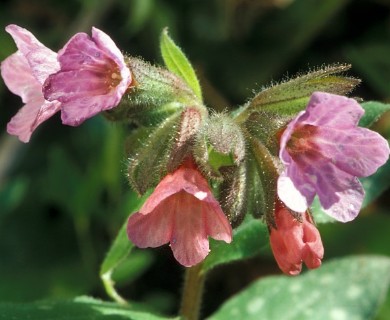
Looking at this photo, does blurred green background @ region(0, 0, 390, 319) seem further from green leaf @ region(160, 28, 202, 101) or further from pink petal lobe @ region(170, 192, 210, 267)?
pink petal lobe @ region(170, 192, 210, 267)

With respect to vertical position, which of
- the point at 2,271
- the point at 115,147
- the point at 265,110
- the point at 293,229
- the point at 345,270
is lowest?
the point at 345,270

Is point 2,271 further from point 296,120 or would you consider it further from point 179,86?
point 296,120

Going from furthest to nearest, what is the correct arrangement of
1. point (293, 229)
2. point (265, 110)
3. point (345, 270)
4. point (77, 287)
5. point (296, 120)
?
point (77, 287) → point (345, 270) → point (265, 110) → point (293, 229) → point (296, 120)

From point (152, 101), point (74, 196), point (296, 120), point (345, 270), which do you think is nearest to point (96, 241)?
point (74, 196)

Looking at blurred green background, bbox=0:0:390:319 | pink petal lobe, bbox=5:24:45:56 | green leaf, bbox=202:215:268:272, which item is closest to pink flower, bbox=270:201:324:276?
green leaf, bbox=202:215:268:272

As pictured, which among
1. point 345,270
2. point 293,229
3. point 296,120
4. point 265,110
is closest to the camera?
point 296,120

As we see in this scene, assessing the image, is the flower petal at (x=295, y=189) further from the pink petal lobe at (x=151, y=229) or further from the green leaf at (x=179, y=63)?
the green leaf at (x=179, y=63)
